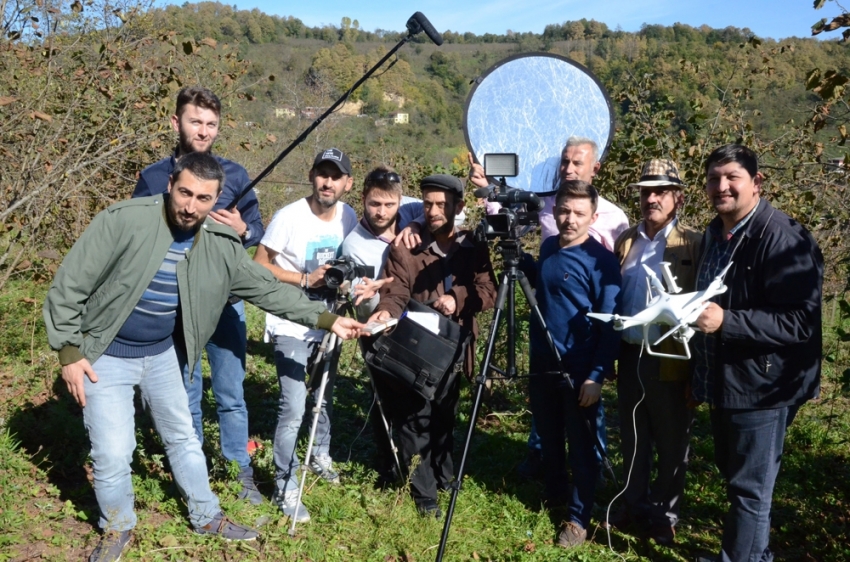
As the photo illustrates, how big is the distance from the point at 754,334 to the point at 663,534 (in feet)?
4.39

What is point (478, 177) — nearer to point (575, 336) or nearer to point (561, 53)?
point (575, 336)

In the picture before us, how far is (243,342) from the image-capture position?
12.6 feet

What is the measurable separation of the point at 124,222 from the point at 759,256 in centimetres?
261

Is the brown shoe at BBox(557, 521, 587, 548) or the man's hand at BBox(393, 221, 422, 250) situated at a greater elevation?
the man's hand at BBox(393, 221, 422, 250)

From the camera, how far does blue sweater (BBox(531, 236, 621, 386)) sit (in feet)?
10.8

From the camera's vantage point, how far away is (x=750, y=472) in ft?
9.49

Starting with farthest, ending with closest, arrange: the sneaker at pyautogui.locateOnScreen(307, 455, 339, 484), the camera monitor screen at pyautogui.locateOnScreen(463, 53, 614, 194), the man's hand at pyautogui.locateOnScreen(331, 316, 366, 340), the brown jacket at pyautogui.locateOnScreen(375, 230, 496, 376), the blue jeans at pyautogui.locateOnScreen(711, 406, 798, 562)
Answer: the sneaker at pyautogui.locateOnScreen(307, 455, 339, 484)
the camera monitor screen at pyautogui.locateOnScreen(463, 53, 614, 194)
the brown jacket at pyautogui.locateOnScreen(375, 230, 496, 376)
the man's hand at pyautogui.locateOnScreen(331, 316, 366, 340)
the blue jeans at pyautogui.locateOnScreen(711, 406, 798, 562)

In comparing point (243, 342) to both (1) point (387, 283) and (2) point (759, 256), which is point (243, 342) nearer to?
(1) point (387, 283)

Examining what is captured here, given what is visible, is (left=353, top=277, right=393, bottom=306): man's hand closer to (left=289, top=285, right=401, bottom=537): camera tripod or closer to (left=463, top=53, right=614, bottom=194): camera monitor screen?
(left=289, top=285, right=401, bottom=537): camera tripod

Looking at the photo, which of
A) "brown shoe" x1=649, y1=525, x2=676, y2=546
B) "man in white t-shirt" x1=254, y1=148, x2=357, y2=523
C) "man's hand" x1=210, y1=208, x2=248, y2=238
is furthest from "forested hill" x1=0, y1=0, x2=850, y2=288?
"brown shoe" x1=649, y1=525, x2=676, y2=546

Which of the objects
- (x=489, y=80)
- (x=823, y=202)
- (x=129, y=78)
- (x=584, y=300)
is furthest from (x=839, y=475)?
(x=129, y=78)

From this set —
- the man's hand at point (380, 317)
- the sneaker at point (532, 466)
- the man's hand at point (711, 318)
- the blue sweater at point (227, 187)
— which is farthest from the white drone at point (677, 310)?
the blue sweater at point (227, 187)

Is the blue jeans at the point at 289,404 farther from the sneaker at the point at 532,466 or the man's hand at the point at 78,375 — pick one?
the sneaker at the point at 532,466

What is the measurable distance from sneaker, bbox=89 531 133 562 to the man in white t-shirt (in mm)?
813
